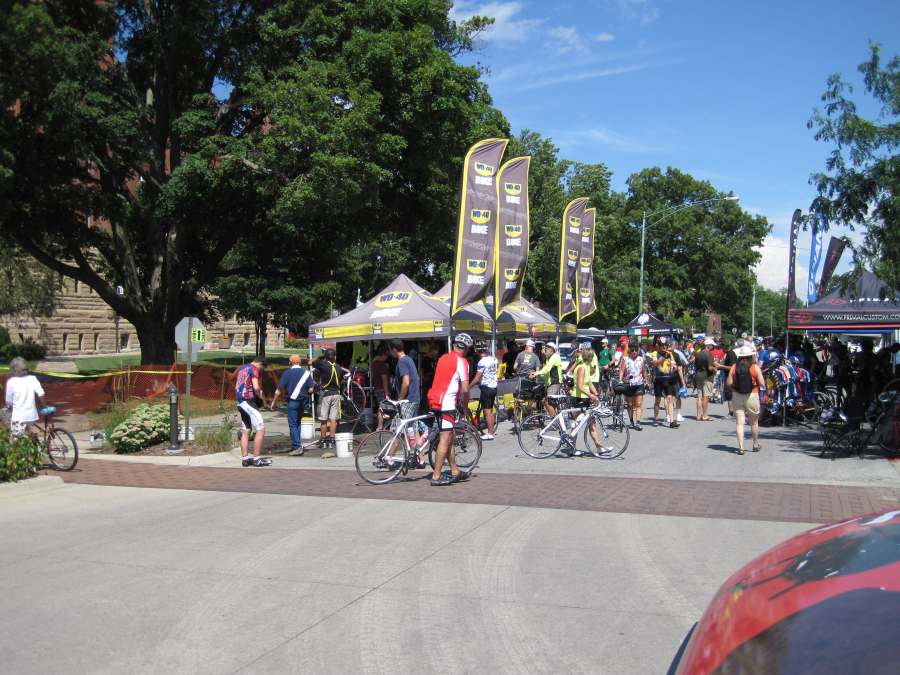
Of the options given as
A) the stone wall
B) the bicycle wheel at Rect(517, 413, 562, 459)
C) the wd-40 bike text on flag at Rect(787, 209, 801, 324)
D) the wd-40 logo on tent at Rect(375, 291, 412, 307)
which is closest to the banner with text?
the wd-40 bike text on flag at Rect(787, 209, 801, 324)

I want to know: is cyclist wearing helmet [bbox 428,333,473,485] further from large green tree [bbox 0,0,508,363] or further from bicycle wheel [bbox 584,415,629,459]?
large green tree [bbox 0,0,508,363]

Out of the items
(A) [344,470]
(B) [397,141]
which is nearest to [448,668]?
(A) [344,470]

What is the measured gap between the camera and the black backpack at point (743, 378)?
12.5 m

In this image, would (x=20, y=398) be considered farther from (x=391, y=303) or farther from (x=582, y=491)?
(x=582, y=491)

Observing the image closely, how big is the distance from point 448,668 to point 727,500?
18.5 ft

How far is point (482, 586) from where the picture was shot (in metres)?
5.88

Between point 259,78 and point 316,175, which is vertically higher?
point 259,78

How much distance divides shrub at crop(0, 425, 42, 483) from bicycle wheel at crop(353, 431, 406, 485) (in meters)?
4.72

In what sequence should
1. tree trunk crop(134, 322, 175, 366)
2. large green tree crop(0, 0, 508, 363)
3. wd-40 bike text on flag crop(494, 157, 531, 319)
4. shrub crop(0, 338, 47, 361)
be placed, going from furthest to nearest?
shrub crop(0, 338, 47, 361), tree trunk crop(134, 322, 175, 366), large green tree crop(0, 0, 508, 363), wd-40 bike text on flag crop(494, 157, 531, 319)

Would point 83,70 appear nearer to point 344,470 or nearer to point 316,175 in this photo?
point 316,175

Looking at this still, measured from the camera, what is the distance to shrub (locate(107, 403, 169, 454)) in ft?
48.5

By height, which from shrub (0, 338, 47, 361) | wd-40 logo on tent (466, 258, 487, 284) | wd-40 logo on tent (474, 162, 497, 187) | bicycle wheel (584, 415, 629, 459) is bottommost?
bicycle wheel (584, 415, 629, 459)

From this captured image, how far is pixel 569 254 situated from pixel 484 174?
6294mm

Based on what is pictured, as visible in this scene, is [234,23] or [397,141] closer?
[397,141]
